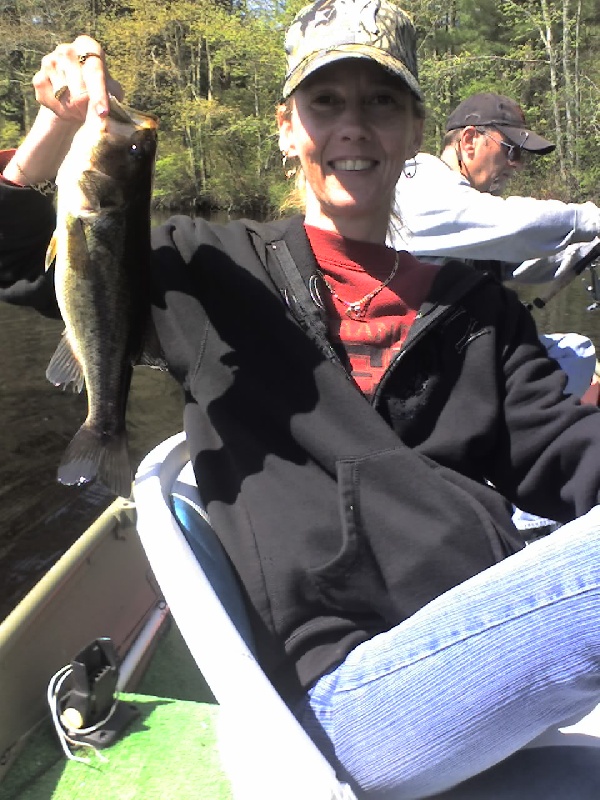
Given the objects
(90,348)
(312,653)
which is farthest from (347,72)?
(312,653)

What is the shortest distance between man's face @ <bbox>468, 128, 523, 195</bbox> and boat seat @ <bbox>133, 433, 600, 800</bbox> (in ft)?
9.13

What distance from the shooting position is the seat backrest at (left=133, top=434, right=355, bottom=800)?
3.76 feet

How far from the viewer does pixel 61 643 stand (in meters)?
2.43

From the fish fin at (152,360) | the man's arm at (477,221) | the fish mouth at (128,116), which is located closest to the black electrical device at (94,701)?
the fish fin at (152,360)

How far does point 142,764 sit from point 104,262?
142 cm

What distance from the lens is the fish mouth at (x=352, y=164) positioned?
5.94 feet

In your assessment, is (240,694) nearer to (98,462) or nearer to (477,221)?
(98,462)

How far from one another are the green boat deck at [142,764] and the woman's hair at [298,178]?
61.8 inches

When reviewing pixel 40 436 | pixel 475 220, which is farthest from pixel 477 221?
pixel 40 436

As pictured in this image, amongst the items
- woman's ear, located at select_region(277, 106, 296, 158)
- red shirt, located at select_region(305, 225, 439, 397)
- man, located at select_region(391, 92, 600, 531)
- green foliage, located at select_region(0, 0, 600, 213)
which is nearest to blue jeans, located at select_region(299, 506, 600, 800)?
red shirt, located at select_region(305, 225, 439, 397)

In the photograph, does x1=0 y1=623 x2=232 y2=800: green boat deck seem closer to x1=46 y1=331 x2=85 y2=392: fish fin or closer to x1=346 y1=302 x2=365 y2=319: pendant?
x1=46 y1=331 x2=85 y2=392: fish fin

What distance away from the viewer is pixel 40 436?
797 centimetres

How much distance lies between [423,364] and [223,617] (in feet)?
2.54

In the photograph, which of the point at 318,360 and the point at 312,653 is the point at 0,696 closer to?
the point at 312,653
